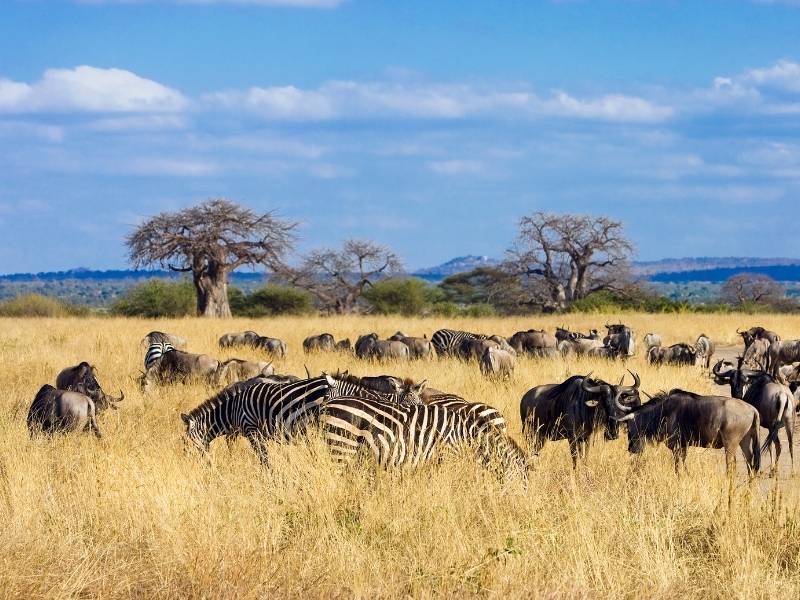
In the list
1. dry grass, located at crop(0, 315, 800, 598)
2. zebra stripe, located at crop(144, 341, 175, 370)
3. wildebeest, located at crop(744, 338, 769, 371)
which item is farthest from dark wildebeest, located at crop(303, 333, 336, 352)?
dry grass, located at crop(0, 315, 800, 598)

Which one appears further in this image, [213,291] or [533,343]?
[213,291]

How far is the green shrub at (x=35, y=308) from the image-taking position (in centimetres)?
4203

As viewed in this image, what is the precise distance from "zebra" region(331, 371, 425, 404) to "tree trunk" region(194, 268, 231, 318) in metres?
30.7

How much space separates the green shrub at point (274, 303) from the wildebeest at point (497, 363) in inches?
1255

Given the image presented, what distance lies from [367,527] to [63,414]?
420 cm

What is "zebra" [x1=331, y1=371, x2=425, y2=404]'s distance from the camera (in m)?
9.44

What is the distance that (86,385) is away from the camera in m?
12.1

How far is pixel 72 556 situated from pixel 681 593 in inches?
136

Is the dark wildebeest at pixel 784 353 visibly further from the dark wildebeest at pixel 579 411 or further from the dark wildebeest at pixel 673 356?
the dark wildebeest at pixel 579 411

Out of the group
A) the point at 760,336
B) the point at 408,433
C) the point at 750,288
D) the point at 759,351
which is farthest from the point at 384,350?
the point at 750,288

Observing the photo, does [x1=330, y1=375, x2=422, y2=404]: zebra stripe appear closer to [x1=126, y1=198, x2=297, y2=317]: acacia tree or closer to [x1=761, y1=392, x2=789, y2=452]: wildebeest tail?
[x1=761, y1=392, x2=789, y2=452]: wildebeest tail

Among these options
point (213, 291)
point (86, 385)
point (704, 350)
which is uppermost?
point (213, 291)

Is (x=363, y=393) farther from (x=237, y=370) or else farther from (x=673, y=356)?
(x=673, y=356)

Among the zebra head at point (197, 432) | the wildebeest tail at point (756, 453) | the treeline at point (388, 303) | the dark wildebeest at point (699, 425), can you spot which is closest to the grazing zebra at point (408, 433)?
the dark wildebeest at point (699, 425)
